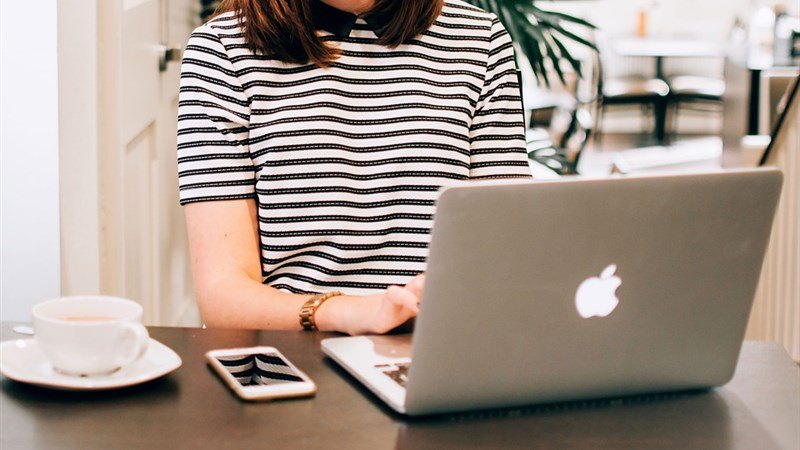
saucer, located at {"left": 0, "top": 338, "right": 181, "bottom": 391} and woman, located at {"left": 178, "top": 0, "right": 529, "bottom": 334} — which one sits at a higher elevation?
woman, located at {"left": 178, "top": 0, "right": 529, "bottom": 334}

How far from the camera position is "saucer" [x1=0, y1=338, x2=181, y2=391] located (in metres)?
0.89

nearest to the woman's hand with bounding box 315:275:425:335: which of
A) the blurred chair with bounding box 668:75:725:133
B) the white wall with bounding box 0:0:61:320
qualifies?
the white wall with bounding box 0:0:61:320

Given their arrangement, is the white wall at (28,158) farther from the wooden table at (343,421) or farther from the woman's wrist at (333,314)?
the wooden table at (343,421)

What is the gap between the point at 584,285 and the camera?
856 millimetres

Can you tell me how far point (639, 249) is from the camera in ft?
2.82

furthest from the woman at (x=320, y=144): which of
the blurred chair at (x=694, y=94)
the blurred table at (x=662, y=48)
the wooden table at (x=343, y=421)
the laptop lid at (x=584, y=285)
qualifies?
the blurred chair at (x=694, y=94)

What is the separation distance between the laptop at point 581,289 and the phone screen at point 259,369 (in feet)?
0.21

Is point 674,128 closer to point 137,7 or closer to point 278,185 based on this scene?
point 137,7

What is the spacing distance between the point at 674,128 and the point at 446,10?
6697 millimetres

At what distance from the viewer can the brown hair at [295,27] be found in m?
1.37

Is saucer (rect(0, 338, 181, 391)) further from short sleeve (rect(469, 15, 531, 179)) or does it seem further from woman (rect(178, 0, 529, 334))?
short sleeve (rect(469, 15, 531, 179))

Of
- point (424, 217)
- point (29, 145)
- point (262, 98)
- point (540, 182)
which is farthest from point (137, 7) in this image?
point (540, 182)

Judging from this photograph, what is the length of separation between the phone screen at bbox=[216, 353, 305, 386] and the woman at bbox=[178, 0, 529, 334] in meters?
0.31

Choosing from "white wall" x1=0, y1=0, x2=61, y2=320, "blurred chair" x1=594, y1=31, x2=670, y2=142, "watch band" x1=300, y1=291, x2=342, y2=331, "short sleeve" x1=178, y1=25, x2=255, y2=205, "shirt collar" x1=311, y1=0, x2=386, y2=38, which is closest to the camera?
"watch band" x1=300, y1=291, x2=342, y2=331
